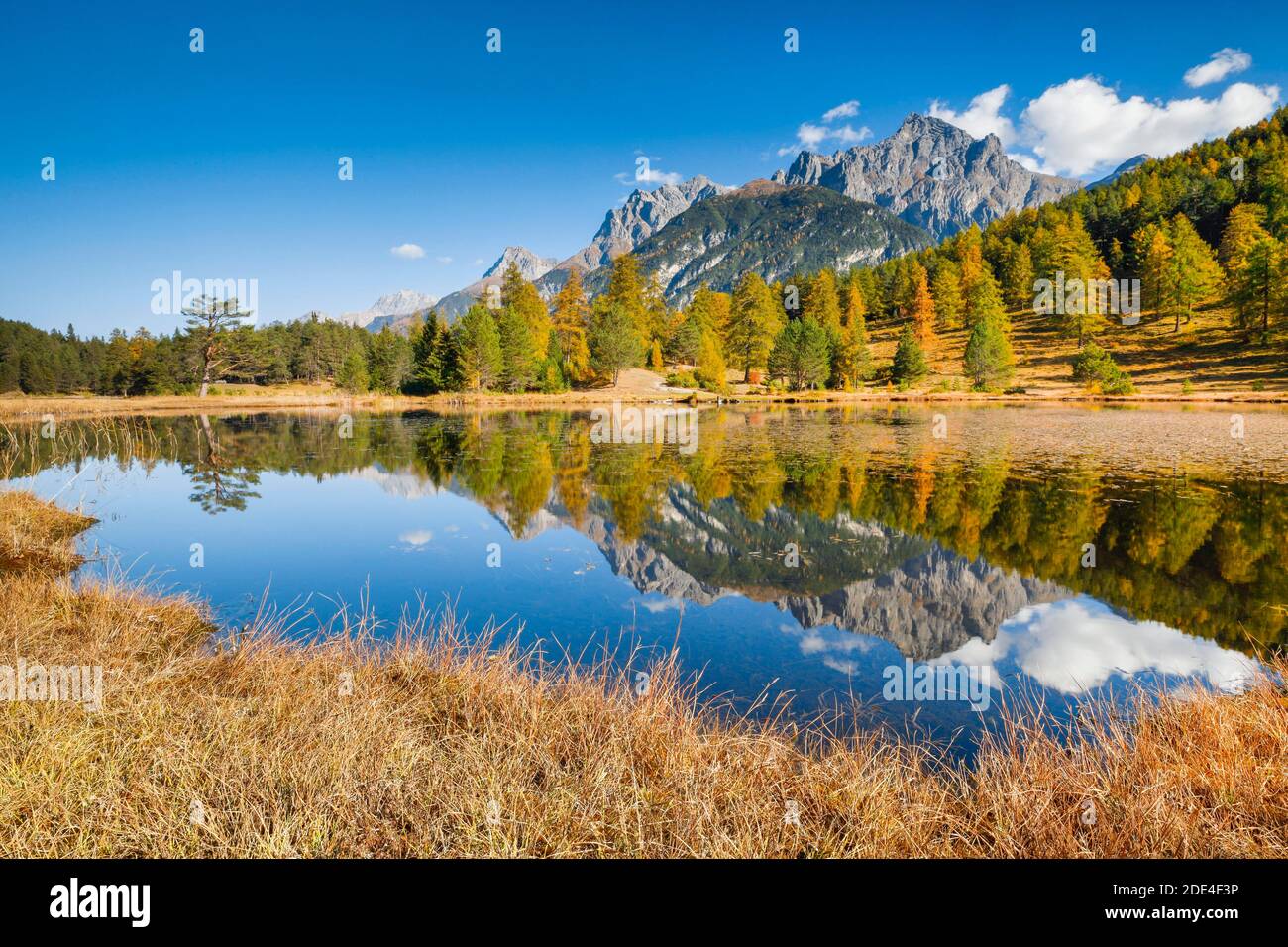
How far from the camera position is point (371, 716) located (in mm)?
4770

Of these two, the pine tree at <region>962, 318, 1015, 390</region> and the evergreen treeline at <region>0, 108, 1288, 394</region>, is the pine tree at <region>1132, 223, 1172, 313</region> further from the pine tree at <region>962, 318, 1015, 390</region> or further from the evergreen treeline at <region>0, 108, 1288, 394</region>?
the pine tree at <region>962, 318, 1015, 390</region>

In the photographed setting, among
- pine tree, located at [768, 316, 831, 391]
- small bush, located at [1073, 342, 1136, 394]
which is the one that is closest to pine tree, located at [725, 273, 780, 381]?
pine tree, located at [768, 316, 831, 391]

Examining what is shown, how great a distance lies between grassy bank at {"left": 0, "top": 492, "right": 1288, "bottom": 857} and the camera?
351 cm

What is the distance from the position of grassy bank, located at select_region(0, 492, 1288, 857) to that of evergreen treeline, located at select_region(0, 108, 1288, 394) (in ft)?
216

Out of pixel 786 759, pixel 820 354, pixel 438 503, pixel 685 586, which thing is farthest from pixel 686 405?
pixel 786 759

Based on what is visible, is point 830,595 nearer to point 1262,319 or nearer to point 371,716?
point 371,716

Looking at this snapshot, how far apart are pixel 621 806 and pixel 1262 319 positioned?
87.1m

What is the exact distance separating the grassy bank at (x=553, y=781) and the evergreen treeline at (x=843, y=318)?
65.8 metres

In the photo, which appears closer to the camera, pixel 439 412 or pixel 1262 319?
pixel 439 412

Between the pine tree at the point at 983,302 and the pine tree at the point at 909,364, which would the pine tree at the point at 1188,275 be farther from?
the pine tree at the point at 909,364

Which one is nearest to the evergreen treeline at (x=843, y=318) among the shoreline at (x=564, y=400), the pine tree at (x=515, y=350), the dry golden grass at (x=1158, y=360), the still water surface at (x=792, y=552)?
the pine tree at (x=515, y=350)

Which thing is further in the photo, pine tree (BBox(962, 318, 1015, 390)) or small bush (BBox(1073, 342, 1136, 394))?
pine tree (BBox(962, 318, 1015, 390))

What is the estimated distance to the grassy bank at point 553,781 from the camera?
351 cm
